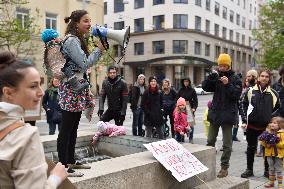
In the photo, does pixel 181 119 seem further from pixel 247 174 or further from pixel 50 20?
pixel 50 20

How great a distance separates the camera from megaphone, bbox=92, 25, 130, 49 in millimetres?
4125

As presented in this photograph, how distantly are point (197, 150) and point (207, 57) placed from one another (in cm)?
4905

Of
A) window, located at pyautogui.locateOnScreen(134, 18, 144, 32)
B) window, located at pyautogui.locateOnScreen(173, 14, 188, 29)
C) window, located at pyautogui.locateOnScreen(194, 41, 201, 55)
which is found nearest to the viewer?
window, located at pyautogui.locateOnScreen(173, 14, 188, 29)

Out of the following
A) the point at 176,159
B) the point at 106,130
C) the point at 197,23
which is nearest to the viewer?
the point at 176,159

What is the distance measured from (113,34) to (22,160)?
2.57 meters

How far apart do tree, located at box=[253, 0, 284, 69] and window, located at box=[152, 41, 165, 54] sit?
13321 mm

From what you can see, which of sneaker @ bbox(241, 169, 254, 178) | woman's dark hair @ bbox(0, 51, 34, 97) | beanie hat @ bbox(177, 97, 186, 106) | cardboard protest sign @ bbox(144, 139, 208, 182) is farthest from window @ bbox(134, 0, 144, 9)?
woman's dark hair @ bbox(0, 51, 34, 97)

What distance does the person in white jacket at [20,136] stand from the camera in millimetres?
1907

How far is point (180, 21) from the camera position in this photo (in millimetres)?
49062

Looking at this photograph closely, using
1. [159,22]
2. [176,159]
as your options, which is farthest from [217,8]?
[176,159]

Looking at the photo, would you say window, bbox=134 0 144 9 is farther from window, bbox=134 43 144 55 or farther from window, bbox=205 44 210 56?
window, bbox=205 44 210 56

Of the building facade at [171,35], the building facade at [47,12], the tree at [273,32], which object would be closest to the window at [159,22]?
the building facade at [171,35]

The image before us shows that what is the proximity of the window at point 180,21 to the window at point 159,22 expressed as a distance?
1431 mm

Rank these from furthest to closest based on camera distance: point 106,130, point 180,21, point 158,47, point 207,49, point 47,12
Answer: point 207,49 → point 158,47 → point 180,21 → point 47,12 → point 106,130
